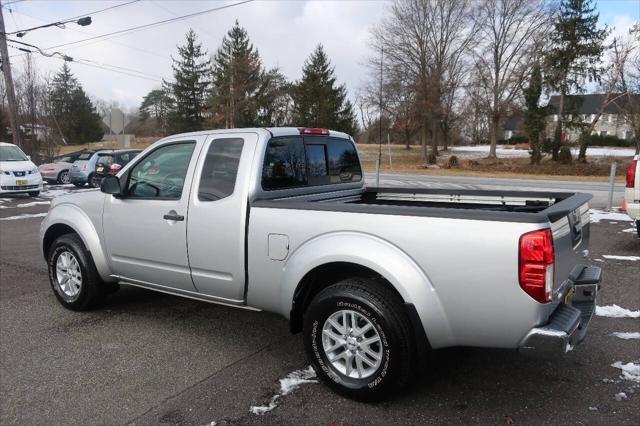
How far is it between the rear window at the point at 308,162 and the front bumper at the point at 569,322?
2189 mm

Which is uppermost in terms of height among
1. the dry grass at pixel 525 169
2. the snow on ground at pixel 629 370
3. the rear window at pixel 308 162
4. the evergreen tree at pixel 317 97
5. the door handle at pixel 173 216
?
the evergreen tree at pixel 317 97

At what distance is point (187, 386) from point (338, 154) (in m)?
2.49

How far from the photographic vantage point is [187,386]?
3438 millimetres

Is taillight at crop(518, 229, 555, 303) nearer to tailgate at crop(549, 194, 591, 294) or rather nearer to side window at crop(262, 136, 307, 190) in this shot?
tailgate at crop(549, 194, 591, 294)

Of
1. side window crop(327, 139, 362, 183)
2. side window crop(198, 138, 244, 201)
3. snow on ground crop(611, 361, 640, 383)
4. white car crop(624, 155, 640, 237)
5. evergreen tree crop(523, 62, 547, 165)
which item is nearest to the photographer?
snow on ground crop(611, 361, 640, 383)

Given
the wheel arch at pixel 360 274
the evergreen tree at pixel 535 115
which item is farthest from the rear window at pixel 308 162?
the evergreen tree at pixel 535 115

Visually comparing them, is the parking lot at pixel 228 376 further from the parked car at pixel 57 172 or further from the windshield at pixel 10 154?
the parked car at pixel 57 172

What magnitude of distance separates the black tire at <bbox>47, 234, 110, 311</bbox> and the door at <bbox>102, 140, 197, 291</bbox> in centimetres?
31

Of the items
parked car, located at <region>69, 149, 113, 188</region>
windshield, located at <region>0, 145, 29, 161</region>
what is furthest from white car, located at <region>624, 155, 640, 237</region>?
parked car, located at <region>69, 149, 113, 188</region>

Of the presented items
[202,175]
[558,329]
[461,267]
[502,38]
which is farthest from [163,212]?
[502,38]

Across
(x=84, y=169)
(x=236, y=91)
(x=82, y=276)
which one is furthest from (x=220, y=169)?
(x=236, y=91)

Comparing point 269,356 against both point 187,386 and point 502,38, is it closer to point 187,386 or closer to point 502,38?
point 187,386

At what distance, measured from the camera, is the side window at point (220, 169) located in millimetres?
3840

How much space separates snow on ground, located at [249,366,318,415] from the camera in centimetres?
315
